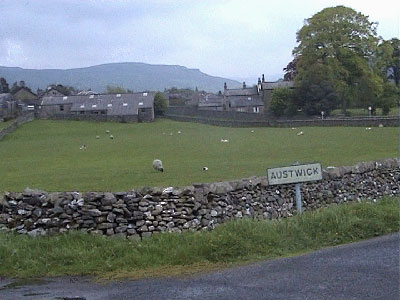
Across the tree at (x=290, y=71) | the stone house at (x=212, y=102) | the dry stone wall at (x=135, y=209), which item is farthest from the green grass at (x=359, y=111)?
the dry stone wall at (x=135, y=209)

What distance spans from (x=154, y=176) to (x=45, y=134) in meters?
49.2

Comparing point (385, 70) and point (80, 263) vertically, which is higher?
point (385, 70)

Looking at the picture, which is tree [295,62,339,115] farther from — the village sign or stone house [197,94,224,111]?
the village sign

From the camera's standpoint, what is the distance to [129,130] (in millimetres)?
72438

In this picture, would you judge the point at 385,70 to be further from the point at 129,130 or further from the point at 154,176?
the point at 154,176

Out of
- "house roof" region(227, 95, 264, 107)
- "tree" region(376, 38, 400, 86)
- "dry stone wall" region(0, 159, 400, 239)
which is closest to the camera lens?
"dry stone wall" region(0, 159, 400, 239)

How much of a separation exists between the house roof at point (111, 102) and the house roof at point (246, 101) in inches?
1022

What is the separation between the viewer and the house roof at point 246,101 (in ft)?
405

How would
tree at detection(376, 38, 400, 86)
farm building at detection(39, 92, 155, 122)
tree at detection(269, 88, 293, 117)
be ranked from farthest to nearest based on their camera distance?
farm building at detection(39, 92, 155, 122) → tree at detection(269, 88, 293, 117) → tree at detection(376, 38, 400, 86)

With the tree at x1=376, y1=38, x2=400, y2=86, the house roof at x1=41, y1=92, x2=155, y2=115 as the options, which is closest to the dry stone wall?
the tree at x1=376, y1=38, x2=400, y2=86

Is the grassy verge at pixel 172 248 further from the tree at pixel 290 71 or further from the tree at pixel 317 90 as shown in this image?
the tree at pixel 290 71

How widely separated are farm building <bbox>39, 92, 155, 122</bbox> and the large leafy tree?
2399cm

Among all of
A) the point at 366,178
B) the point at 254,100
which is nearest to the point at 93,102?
the point at 254,100

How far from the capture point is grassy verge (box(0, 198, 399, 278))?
Answer: 33.8ft
